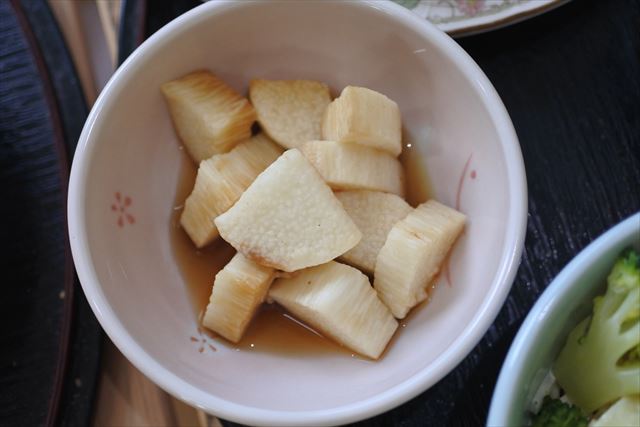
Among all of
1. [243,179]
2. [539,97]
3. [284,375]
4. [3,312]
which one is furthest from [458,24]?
[3,312]

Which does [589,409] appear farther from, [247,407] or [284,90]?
[284,90]

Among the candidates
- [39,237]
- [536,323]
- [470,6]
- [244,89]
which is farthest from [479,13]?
[39,237]

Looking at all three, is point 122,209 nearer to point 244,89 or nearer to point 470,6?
point 244,89

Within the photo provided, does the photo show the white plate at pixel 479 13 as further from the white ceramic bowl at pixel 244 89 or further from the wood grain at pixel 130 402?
the wood grain at pixel 130 402

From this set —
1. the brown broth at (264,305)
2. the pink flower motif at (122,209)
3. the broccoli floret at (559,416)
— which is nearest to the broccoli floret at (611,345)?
the broccoli floret at (559,416)

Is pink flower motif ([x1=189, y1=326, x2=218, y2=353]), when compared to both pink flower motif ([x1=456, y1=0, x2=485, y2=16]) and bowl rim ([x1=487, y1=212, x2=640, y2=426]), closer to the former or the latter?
bowl rim ([x1=487, y1=212, x2=640, y2=426])

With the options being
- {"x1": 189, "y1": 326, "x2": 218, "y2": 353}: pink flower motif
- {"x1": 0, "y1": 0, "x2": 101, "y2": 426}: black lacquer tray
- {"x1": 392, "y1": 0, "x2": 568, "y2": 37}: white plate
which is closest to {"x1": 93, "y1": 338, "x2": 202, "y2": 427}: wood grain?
{"x1": 0, "y1": 0, "x2": 101, "y2": 426}: black lacquer tray
